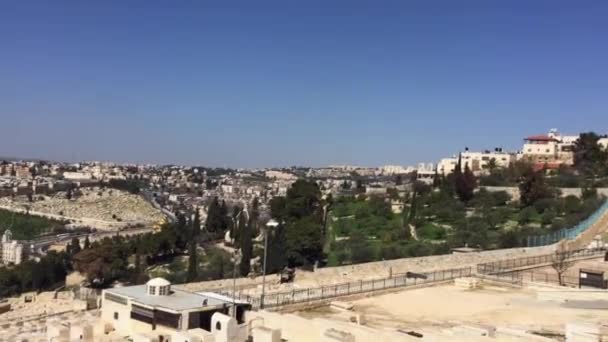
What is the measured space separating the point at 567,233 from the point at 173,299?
69.7 ft

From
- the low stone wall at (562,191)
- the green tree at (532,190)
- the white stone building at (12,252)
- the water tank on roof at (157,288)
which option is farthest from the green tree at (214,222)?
the water tank on roof at (157,288)

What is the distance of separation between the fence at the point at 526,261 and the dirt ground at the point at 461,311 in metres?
3.65

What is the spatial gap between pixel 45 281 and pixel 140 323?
3751 cm

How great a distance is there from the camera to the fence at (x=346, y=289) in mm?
16656

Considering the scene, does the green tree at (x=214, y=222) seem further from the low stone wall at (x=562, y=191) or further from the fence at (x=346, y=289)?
the fence at (x=346, y=289)

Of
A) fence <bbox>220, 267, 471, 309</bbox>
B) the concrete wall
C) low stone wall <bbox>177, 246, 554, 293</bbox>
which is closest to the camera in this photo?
the concrete wall

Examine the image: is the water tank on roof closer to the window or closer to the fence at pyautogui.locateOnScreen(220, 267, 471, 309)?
the window

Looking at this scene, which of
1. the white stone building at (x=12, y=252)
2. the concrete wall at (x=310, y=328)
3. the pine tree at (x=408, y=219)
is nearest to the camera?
the concrete wall at (x=310, y=328)

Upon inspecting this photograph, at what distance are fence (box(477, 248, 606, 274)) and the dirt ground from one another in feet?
12.0

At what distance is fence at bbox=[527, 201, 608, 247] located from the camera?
28.3 metres

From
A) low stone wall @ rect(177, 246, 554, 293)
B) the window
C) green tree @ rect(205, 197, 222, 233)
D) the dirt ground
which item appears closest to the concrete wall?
the window

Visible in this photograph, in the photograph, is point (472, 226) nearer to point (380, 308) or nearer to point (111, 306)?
point (380, 308)

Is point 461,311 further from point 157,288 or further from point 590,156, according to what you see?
point 590,156

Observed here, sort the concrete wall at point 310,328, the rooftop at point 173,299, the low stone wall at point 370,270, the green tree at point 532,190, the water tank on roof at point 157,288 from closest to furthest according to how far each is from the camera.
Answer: the concrete wall at point 310,328
the rooftop at point 173,299
the water tank on roof at point 157,288
the low stone wall at point 370,270
the green tree at point 532,190
